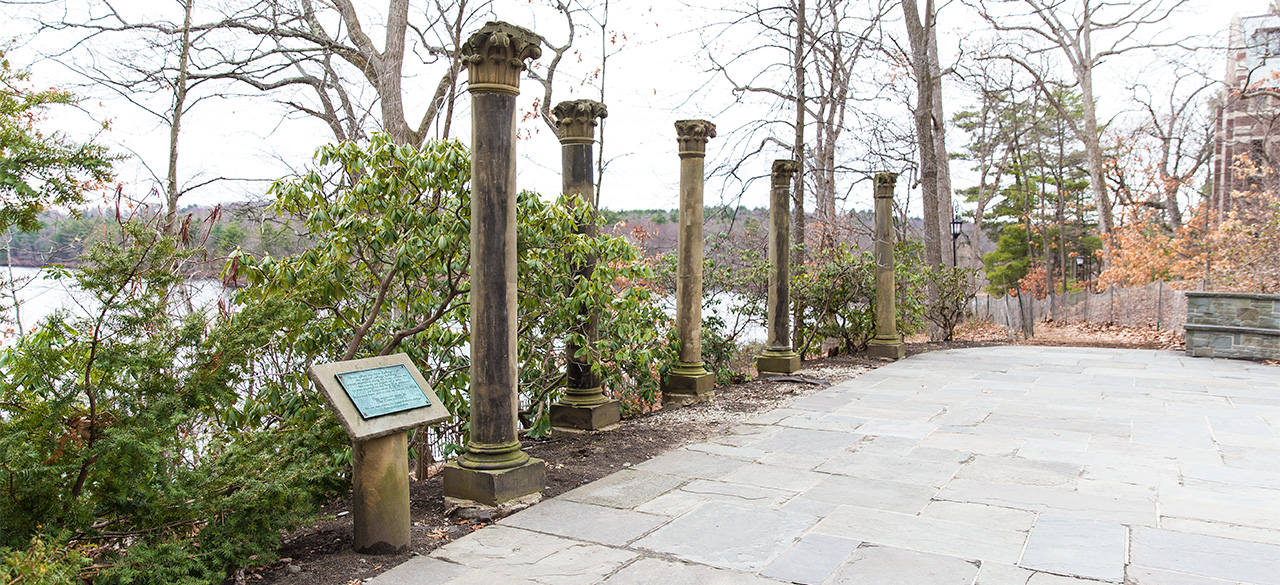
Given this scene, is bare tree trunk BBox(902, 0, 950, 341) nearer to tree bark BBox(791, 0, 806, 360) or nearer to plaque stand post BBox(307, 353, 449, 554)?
tree bark BBox(791, 0, 806, 360)

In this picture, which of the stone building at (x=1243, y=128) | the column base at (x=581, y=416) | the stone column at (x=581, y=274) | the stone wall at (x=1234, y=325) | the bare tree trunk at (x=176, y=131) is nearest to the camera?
Answer: the stone column at (x=581, y=274)

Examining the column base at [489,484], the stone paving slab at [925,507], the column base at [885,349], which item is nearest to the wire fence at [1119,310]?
the column base at [885,349]

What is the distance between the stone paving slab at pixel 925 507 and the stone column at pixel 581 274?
90cm

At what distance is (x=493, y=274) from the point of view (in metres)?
4.42

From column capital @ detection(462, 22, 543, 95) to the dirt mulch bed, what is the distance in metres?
2.38

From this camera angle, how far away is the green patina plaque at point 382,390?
367 cm

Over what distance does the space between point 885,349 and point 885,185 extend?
236 cm

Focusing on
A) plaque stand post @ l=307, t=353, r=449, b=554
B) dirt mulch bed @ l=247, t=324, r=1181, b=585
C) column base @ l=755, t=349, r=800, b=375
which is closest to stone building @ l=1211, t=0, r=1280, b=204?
dirt mulch bed @ l=247, t=324, r=1181, b=585

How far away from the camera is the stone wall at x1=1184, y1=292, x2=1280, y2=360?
37.4ft

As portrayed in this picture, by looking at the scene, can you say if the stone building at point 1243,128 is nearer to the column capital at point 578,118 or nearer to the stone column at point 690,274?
the stone column at point 690,274

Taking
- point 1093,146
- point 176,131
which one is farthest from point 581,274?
point 1093,146

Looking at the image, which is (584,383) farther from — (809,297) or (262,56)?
(262,56)

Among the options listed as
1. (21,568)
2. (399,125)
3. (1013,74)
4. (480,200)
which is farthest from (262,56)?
(1013,74)

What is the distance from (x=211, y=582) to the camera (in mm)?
3109
